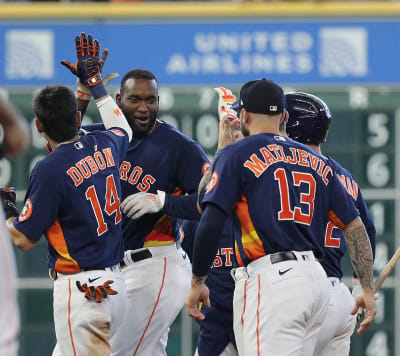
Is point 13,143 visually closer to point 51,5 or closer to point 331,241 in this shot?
point 331,241

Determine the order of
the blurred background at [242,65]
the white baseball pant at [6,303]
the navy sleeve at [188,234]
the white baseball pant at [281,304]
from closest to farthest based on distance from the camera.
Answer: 1. the white baseball pant at [6,303]
2. the white baseball pant at [281,304]
3. the navy sleeve at [188,234]
4. the blurred background at [242,65]

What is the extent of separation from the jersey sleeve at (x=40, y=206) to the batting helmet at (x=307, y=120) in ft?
4.60

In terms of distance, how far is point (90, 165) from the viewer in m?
4.35

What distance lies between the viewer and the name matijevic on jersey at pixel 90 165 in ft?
14.1

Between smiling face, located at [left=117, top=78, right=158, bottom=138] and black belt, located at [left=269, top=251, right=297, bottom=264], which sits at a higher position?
smiling face, located at [left=117, top=78, right=158, bottom=138]

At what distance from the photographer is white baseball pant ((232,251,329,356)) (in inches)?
158

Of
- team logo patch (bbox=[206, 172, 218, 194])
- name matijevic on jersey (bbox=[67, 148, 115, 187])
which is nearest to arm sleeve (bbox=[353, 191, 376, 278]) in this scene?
team logo patch (bbox=[206, 172, 218, 194])

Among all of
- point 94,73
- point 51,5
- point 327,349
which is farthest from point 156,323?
point 51,5

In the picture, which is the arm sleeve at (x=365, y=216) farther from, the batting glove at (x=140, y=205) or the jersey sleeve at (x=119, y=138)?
the jersey sleeve at (x=119, y=138)

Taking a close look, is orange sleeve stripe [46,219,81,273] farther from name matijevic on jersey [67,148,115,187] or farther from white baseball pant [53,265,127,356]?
name matijevic on jersey [67,148,115,187]

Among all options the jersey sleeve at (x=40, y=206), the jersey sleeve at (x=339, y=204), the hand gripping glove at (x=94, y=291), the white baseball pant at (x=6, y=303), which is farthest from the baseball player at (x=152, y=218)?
the white baseball pant at (x=6, y=303)

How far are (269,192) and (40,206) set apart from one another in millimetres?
1019

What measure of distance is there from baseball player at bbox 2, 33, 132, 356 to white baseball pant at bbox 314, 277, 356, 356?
3.27 ft

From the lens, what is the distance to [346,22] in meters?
8.79
